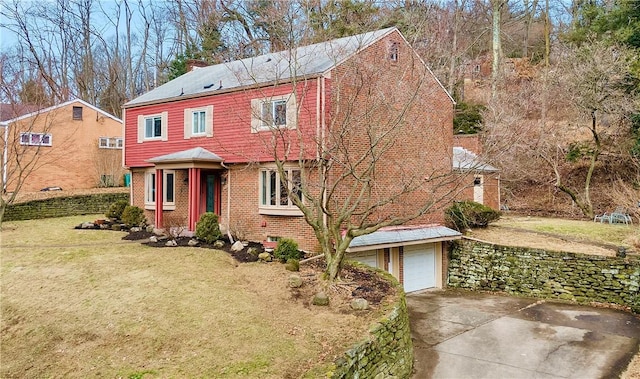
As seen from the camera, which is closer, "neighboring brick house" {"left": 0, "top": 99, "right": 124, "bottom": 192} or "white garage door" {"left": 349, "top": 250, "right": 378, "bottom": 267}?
"white garage door" {"left": 349, "top": 250, "right": 378, "bottom": 267}

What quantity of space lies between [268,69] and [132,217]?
28.5 feet

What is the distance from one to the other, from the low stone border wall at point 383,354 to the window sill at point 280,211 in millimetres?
5212

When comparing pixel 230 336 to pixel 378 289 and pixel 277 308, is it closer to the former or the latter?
pixel 277 308

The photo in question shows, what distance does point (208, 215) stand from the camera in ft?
50.2

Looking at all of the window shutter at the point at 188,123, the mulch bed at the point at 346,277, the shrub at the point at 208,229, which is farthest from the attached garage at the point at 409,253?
the window shutter at the point at 188,123

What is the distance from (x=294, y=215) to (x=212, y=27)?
1565 centimetres

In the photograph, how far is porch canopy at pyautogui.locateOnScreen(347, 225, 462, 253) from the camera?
14.1 meters

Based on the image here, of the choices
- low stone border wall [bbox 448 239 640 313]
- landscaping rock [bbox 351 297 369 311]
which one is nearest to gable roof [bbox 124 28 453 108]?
landscaping rock [bbox 351 297 369 311]

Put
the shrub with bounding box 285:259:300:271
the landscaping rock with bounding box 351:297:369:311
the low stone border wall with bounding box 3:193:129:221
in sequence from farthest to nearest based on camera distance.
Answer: the low stone border wall with bounding box 3:193:129:221
the shrub with bounding box 285:259:300:271
the landscaping rock with bounding box 351:297:369:311

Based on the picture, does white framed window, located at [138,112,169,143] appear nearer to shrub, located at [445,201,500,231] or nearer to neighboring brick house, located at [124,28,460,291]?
neighboring brick house, located at [124,28,460,291]

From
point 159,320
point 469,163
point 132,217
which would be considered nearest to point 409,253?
point 469,163

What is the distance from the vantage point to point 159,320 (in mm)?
8672

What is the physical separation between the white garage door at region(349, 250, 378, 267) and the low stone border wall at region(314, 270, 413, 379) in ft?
15.2

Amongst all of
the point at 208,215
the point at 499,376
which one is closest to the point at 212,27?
the point at 208,215
